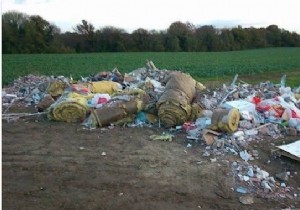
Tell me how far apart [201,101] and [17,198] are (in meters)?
4.78

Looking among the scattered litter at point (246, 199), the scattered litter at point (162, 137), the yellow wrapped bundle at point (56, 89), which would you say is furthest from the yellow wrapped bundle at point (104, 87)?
the scattered litter at point (246, 199)

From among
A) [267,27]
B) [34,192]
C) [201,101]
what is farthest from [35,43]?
[34,192]

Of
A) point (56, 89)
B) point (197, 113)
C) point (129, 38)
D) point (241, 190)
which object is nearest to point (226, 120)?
point (197, 113)

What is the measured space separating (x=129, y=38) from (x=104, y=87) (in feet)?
126

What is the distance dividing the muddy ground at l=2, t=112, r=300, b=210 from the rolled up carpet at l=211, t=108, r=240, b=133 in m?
0.49

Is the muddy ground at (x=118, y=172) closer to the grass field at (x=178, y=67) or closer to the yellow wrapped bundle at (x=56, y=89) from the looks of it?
the yellow wrapped bundle at (x=56, y=89)

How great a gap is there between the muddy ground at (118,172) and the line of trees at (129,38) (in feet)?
113

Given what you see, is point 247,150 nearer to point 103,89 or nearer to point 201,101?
point 201,101

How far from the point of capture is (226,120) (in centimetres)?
683

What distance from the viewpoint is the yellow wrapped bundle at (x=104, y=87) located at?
955 cm

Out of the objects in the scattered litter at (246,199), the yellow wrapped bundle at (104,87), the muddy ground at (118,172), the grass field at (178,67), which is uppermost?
the yellow wrapped bundle at (104,87)

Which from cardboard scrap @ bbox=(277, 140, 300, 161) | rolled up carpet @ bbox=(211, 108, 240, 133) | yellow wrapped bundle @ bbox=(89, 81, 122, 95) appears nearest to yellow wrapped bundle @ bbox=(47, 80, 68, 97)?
yellow wrapped bundle @ bbox=(89, 81, 122, 95)

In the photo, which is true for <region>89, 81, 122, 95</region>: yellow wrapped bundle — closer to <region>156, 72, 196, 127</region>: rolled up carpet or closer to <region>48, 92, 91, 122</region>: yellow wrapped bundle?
<region>48, 92, 91, 122</region>: yellow wrapped bundle

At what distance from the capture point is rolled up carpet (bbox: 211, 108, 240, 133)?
6.83 metres
